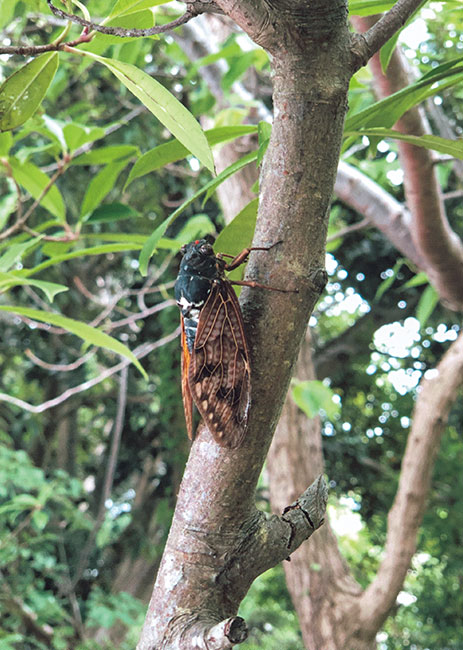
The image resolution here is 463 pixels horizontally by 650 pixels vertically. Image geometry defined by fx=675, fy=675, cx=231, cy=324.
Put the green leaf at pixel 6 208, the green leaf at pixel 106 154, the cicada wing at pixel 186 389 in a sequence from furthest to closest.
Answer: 1. the green leaf at pixel 6 208
2. the green leaf at pixel 106 154
3. the cicada wing at pixel 186 389

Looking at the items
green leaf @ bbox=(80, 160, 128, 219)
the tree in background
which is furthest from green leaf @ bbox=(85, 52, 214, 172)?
green leaf @ bbox=(80, 160, 128, 219)

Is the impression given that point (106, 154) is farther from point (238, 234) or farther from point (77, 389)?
point (77, 389)

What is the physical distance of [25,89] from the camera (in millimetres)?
424

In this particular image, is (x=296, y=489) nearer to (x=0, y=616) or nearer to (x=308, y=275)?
(x=0, y=616)

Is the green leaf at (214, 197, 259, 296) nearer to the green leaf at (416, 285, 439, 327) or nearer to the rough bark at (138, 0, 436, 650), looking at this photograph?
the rough bark at (138, 0, 436, 650)

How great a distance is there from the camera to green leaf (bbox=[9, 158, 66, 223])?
0.80 meters

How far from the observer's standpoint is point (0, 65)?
2.21 m

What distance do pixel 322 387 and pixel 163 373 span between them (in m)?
1.17

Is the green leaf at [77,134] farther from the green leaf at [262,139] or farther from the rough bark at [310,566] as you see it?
the rough bark at [310,566]

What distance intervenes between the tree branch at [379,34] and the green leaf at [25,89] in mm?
189

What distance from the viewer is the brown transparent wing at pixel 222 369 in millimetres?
337

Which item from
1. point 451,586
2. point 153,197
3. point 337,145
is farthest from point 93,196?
point 451,586

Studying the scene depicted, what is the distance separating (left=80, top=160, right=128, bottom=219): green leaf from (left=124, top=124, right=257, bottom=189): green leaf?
0.77 feet

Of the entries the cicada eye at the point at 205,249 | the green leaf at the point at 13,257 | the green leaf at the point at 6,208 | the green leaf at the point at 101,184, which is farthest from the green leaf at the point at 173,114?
the green leaf at the point at 6,208
